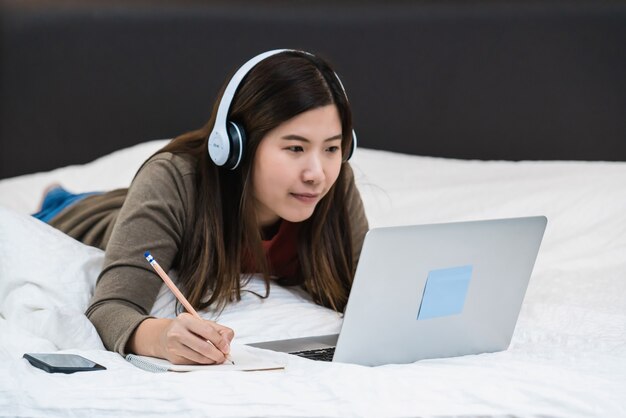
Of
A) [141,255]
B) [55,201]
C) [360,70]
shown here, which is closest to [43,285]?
[141,255]

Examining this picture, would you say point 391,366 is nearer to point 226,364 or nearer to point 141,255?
point 226,364

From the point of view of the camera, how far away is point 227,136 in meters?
1.40

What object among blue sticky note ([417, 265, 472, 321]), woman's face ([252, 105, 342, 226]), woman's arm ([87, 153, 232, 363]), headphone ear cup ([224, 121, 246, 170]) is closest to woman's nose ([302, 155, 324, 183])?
woman's face ([252, 105, 342, 226])

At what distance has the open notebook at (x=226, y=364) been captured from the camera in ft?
3.67

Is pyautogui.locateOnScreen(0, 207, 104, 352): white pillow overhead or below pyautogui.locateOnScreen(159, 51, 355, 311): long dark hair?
below

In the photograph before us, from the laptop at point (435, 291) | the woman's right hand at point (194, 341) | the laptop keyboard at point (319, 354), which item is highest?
the laptop at point (435, 291)

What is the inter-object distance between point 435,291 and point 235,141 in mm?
417

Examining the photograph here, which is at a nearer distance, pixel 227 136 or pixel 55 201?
pixel 227 136

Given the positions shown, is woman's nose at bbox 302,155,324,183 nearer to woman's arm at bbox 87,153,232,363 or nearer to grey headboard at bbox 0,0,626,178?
woman's arm at bbox 87,153,232,363

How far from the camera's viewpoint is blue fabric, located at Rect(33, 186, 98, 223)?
193 centimetres

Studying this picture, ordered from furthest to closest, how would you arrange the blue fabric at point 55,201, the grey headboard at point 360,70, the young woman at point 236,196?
the grey headboard at point 360,70 → the blue fabric at point 55,201 → the young woman at point 236,196

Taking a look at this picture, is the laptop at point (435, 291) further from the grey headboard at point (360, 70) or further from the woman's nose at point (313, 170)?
the grey headboard at point (360, 70)

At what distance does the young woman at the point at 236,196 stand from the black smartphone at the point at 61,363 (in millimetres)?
178

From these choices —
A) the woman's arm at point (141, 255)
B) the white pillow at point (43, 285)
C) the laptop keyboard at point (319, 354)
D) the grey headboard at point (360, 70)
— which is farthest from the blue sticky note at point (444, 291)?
the grey headboard at point (360, 70)
